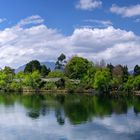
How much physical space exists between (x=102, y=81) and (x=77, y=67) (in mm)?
12193

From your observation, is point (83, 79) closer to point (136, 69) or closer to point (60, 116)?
point (136, 69)

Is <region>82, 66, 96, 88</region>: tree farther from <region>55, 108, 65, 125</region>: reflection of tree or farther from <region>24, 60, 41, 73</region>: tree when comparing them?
<region>55, 108, 65, 125</region>: reflection of tree

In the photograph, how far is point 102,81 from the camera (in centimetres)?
5378

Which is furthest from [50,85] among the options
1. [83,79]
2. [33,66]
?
[33,66]

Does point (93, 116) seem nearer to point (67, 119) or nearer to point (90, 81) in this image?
point (67, 119)

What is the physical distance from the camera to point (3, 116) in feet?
89.9

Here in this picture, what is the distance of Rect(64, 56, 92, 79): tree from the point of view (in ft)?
214

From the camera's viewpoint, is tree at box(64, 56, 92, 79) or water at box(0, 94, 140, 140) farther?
tree at box(64, 56, 92, 79)

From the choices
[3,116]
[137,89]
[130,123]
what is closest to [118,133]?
[130,123]

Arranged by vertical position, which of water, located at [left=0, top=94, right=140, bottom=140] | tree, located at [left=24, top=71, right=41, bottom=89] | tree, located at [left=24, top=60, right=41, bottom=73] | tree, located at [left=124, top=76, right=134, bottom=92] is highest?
tree, located at [left=24, top=60, right=41, bottom=73]

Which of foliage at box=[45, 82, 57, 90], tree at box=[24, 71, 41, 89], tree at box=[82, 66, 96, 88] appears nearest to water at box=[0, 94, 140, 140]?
tree at box=[82, 66, 96, 88]

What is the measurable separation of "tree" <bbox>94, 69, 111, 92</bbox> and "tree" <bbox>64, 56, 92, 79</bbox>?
31.8 ft

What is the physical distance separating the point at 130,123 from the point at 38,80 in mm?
39296

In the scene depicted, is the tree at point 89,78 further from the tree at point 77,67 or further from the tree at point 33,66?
the tree at point 33,66
